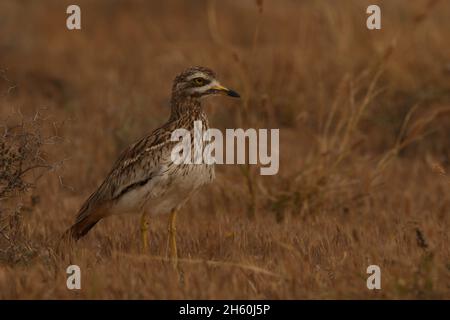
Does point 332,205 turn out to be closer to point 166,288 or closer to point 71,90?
point 166,288

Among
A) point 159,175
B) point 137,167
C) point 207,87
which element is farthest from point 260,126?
point 159,175

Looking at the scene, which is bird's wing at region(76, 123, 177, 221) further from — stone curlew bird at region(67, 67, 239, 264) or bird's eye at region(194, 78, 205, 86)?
bird's eye at region(194, 78, 205, 86)

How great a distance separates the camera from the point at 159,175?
6.85m

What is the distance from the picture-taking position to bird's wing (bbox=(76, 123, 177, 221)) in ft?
22.6

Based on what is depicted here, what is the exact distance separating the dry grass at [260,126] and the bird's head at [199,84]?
3.33 ft

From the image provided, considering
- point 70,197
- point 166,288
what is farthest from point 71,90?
point 166,288

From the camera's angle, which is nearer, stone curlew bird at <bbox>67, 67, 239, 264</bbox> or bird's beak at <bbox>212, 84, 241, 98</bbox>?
stone curlew bird at <bbox>67, 67, 239, 264</bbox>

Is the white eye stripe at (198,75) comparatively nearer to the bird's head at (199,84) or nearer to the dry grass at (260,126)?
the bird's head at (199,84)

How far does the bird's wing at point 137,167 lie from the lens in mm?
6891

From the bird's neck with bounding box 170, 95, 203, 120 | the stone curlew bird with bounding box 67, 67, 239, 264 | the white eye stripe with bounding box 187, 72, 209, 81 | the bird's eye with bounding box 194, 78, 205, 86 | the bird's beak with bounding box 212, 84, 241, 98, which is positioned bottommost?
the stone curlew bird with bounding box 67, 67, 239, 264

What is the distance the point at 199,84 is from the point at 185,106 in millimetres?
217

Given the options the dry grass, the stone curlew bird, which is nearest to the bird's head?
the stone curlew bird

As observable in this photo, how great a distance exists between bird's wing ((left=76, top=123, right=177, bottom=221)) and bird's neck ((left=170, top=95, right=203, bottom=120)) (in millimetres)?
130

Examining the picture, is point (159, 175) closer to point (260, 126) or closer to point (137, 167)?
point (137, 167)
